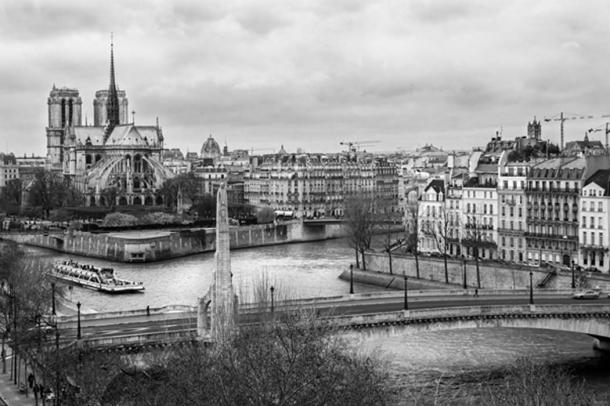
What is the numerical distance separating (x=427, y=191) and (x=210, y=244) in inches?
1089

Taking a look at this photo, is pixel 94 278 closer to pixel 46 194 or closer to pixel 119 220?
pixel 119 220

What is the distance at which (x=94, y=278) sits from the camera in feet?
246

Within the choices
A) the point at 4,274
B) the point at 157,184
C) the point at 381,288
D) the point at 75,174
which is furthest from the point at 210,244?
the point at 75,174

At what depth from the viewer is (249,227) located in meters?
110

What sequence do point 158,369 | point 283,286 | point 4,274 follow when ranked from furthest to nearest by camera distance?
point 283,286 < point 4,274 < point 158,369

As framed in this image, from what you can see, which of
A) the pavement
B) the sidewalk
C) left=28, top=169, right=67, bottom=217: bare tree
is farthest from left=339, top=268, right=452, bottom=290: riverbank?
left=28, top=169, right=67, bottom=217: bare tree

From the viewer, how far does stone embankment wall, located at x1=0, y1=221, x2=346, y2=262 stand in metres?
97.1

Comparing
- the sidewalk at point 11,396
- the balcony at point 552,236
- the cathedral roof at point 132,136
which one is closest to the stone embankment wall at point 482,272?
the balcony at point 552,236

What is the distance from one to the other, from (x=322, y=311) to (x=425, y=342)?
20.4ft

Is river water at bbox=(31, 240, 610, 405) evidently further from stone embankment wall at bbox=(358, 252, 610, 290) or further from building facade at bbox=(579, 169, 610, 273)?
building facade at bbox=(579, 169, 610, 273)

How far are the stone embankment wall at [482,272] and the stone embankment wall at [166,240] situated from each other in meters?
26.6

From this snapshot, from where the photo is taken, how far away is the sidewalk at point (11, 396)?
3575 cm

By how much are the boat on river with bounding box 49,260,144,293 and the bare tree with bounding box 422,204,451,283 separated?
19.5 meters

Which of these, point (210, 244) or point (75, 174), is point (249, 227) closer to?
point (210, 244)
